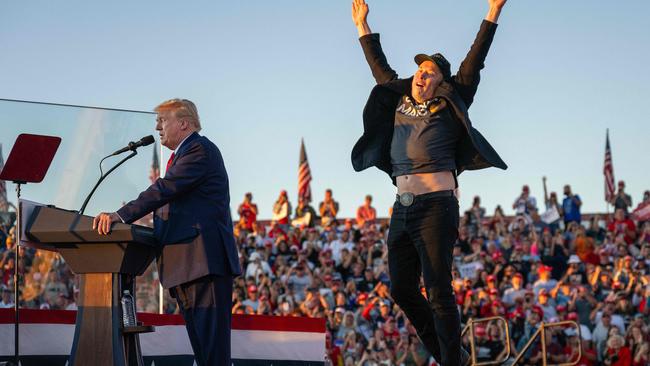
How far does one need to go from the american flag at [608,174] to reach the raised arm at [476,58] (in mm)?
21541

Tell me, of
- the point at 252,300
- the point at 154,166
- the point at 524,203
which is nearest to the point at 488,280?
the point at 252,300

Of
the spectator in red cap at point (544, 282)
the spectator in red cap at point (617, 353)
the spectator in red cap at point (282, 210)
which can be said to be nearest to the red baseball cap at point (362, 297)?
the spectator in red cap at point (544, 282)

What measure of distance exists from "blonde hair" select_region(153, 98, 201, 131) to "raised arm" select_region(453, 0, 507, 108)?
1.47m

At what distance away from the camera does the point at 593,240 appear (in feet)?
61.8

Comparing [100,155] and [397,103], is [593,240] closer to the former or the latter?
[100,155]

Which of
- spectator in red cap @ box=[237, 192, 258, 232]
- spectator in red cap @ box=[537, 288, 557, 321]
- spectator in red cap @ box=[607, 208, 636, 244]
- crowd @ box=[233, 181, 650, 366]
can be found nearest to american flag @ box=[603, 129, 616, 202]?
crowd @ box=[233, 181, 650, 366]

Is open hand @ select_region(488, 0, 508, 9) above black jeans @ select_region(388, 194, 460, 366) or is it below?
above

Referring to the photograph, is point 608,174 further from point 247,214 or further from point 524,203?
point 247,214

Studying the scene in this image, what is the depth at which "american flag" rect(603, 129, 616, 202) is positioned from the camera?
26.9m

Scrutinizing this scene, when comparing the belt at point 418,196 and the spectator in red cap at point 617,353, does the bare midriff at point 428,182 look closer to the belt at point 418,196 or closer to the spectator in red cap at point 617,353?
the belt at point 418,196

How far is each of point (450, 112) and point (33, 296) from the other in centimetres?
416

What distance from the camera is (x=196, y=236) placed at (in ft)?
18.7

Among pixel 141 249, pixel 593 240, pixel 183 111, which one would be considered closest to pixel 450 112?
pixel 183 111

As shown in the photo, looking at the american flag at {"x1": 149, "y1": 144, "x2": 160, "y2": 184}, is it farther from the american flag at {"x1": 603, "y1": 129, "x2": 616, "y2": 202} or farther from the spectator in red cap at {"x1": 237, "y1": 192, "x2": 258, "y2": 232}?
the american flag at {"x1": 603, "y1": 129, "x2": 616, "y2": 202}
